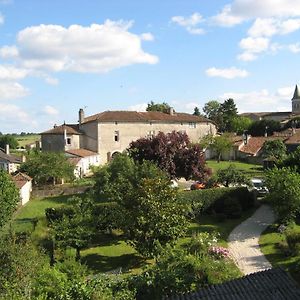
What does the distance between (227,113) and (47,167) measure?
76104 millimetres

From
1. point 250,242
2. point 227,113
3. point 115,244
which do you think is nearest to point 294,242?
point 250,242

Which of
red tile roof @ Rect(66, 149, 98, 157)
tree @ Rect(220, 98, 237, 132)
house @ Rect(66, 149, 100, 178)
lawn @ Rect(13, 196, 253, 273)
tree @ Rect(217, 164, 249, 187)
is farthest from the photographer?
tree @ Rect(220, 98, 237, 132)

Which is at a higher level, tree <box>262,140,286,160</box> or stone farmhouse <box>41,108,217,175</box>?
stone farmhouse <box>41,108,217,175</box>

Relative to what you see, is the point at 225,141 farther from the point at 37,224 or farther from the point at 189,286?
the point at 189,286

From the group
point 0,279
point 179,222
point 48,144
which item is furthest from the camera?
point 48,144

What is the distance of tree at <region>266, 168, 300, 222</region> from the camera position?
26.0 m

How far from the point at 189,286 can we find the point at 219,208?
16.5 metres


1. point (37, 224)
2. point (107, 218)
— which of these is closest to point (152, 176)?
point (107, 218)

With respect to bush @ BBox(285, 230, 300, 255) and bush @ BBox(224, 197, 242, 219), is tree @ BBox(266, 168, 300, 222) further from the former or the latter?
bush @ BBox(224, 197, 242, 219)

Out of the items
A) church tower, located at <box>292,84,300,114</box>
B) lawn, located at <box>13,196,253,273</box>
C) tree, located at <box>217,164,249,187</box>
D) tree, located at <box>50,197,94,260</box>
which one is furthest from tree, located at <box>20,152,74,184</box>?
church tower, located at <box>292,84,300,114</box>

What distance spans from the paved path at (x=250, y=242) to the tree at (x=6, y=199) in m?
14.6

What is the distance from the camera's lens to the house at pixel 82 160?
53825 mm

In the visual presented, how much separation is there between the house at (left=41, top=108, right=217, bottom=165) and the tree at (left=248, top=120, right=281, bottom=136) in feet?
95.6

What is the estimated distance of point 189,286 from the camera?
16.4 m
